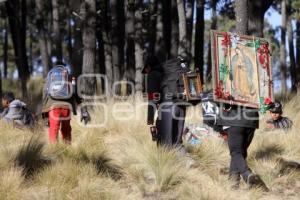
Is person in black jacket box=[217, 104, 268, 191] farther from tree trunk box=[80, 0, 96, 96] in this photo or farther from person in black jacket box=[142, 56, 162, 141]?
tree trunk box=[80, 0, 96, 96]

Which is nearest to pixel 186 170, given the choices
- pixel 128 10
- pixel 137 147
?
pixel 137 147

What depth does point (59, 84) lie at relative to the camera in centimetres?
958

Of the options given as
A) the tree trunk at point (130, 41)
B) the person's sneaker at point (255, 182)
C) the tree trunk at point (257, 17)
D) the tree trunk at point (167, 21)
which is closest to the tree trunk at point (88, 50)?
the tree trunk at point (130, 41)

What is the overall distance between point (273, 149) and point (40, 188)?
453 cm

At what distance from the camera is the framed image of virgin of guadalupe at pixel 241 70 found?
26.3 ft

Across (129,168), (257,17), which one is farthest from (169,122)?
(257,17)

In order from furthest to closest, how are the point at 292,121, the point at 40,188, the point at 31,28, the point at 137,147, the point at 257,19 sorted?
the point at 31,28, the point at 257,19, the point at 292,121, the point at 137,147, the point at 40,188

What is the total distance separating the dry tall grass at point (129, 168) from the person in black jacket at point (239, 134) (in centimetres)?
17

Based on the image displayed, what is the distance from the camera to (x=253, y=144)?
34.6 feet

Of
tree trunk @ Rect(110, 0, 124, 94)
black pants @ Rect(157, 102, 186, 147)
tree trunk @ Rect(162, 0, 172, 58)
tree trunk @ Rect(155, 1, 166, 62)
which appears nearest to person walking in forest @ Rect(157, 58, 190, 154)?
black pants @ Rect(157, 102, 186, 147)

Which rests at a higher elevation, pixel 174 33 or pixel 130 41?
pixel 174 33

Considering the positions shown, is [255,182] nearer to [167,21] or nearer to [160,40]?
[160,40]

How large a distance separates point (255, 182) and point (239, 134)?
0.66 meters

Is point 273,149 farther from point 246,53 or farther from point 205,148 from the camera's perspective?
point 246,53
